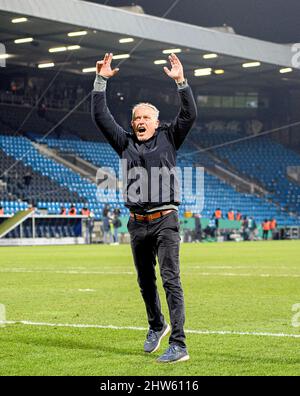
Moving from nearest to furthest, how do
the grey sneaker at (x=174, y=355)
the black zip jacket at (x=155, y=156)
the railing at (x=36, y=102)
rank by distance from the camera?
the grey sneaker at (x=174, y=355) → the black zip jacket at (x=155, y=156) → the railing at (x=36, y=102)

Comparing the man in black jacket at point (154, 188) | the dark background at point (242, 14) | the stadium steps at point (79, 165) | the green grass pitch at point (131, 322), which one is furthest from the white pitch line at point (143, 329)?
the stadium steps at point (79, 165)

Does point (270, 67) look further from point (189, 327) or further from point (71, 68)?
point (189, 327)

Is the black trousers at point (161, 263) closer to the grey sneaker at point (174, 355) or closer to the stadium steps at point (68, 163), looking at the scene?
the grey sneaker at point (174, 355)

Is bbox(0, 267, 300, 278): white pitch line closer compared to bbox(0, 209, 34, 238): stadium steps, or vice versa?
bbox(0, 267, 300, 278): white pitch line

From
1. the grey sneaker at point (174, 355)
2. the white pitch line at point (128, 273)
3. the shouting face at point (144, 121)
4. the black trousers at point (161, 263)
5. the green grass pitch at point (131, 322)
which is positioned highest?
the shouting face at point (144, 121)

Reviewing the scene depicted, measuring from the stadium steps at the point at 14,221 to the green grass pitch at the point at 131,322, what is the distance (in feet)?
57.4

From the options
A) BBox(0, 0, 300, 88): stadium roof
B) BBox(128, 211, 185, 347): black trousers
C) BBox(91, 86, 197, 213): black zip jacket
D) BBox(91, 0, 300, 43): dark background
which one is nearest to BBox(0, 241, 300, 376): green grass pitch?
BBox(128, 211, 185, 347): black trousers

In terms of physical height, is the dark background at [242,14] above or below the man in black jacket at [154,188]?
above

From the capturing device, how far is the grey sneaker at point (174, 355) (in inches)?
294

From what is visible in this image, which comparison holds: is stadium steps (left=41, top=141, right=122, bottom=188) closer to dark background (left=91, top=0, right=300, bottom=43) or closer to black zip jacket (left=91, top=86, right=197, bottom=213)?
dark background (left=91, top=0, right=300, bottom=43)

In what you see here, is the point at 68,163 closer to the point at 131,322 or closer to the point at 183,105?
the point at 131,322

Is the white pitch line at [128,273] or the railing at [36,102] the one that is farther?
the railing at [36,102]

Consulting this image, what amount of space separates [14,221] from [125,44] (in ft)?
41.8

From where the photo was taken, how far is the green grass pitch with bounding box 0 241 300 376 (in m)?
7.30
